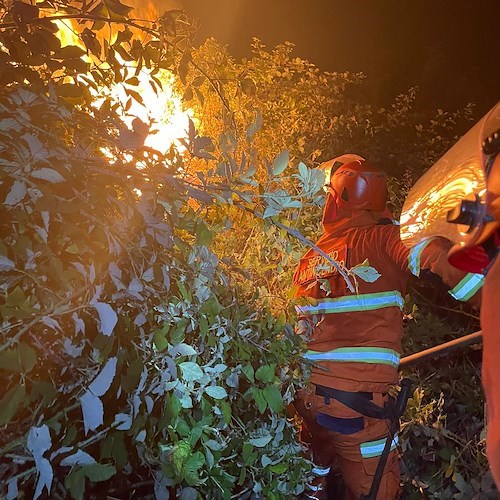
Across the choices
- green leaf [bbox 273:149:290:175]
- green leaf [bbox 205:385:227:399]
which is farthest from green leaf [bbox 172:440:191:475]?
green leaf [bbox 273:149:290:175]

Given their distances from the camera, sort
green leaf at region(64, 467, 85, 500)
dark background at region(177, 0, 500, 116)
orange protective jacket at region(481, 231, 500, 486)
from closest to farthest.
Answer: orange protective jacket at region(481, 231, 500, 486) < green leaf at region(64, 467, 85, 500) < dark background at region(177, 0, 500, 116)

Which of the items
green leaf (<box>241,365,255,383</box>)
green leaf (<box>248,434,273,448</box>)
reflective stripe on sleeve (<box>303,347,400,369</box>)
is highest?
green leaf (<box>241,365,255,383</box>)

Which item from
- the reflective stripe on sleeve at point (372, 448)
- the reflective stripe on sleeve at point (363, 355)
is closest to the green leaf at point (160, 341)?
the reflective stripe on sleeve at point (363, 355)

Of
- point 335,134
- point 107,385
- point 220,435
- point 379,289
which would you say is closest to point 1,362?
point 107,385

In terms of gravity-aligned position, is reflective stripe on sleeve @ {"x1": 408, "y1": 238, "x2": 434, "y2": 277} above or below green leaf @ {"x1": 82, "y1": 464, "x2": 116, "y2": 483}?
above

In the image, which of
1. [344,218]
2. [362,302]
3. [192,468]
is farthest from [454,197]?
[344,218]

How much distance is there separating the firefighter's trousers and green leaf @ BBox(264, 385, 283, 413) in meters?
1.04

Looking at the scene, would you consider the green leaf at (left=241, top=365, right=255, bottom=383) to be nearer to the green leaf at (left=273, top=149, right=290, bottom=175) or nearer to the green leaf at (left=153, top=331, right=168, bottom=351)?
the green leaf at (left=153, top=331, right=168, bottom=351)

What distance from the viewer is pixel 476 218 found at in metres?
1.21

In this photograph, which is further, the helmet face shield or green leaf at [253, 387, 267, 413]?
green leaf at [253, 387, 267, 413]

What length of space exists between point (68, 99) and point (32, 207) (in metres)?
0.53

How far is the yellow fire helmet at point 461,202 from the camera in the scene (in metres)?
1.22

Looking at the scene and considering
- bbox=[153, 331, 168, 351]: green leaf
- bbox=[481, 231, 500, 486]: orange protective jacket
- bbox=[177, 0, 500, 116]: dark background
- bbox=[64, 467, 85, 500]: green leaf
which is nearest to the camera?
bbox=[481, 231, 500, 486]: orange protective jacket

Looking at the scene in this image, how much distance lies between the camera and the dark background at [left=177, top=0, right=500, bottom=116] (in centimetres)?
911
